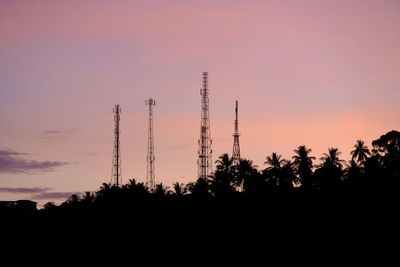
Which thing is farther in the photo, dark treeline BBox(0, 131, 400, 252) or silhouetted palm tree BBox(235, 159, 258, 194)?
silhouetted palm tree BBox(235, 159, 258, 194)

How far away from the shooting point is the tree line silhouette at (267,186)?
93188mm

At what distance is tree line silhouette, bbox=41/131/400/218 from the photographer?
93.2 m

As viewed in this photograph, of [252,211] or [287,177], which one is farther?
[287,177]

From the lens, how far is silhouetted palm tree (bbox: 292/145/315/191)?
108375mm

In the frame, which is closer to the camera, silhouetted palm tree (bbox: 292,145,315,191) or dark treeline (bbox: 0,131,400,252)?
dark treeline (bbox: 0,131,400,252)

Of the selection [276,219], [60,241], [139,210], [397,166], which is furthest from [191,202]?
[397,166]

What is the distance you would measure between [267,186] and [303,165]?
1055 centimetres

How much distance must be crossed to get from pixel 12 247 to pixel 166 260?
30.4m

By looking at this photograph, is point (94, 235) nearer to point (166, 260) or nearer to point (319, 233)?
point (166, 260)

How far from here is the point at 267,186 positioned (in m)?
103

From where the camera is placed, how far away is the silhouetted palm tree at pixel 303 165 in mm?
108375

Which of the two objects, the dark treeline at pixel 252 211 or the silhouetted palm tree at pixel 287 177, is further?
the silhouetted palm tree at pixel 287 177

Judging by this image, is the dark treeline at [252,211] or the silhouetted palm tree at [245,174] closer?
the dark treeline at [252,211]

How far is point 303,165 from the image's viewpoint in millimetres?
109125
